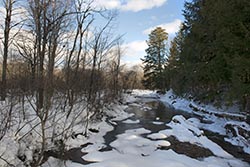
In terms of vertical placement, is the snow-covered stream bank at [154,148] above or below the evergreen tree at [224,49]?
below

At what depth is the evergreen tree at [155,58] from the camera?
4603 cm

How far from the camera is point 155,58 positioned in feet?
153

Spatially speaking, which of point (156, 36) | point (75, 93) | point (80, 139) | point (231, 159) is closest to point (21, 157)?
point (80, 139)

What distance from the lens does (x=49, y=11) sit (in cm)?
978

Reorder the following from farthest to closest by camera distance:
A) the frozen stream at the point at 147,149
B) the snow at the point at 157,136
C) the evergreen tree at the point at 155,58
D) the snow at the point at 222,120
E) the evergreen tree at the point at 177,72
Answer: the evergreen tree at the point at 155,58
the evergreen tree at the point at 177,72
the snow at the point at 157,136
the snow at the point at 222,120
the frozen stream at the point at 147,149

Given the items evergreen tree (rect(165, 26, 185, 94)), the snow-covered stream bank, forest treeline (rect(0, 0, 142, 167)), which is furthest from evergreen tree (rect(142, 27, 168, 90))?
the snow-covered stream bank

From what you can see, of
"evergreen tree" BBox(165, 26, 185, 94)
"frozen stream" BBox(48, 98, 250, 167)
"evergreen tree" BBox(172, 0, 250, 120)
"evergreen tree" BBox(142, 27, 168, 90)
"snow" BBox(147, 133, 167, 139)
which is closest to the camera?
"frozen stream" BBox(48, 98, 250, 167)

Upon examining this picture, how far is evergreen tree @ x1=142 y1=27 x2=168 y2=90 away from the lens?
4603 centimetres

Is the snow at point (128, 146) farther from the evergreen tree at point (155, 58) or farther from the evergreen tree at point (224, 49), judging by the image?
the evergreen tree at point (155, 58)

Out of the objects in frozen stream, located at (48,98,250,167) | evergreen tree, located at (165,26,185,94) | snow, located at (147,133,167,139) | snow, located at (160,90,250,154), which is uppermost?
evergreen tree, located at (165,26,185,94)

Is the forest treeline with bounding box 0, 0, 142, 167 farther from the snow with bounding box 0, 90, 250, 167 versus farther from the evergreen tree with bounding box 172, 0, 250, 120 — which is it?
the evergreen tree with bounding box 172, 0, 250, 120

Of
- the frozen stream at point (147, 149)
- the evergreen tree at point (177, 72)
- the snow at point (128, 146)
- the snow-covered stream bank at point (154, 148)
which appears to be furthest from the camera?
the evergreen tree at point (177, 72)

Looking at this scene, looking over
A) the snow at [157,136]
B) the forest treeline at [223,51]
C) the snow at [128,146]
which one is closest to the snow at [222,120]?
the snow at [128,146]

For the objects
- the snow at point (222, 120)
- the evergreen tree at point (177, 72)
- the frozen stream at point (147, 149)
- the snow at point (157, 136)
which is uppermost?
the evergreen tree at point (177, 72)
